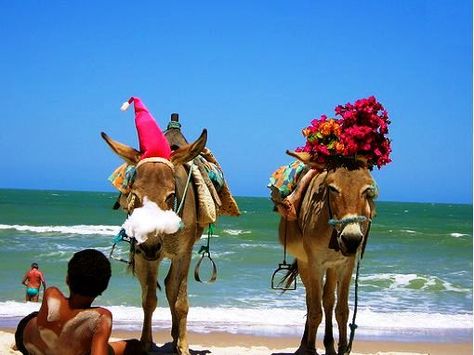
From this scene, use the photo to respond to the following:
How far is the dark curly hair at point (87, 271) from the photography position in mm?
3572

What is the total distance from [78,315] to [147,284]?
308cm

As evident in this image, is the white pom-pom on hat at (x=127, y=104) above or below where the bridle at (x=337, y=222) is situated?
above

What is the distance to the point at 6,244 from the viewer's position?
27.3 meters

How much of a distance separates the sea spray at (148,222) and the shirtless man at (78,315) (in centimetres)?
159

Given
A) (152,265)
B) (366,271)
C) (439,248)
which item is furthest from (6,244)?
(152,265)

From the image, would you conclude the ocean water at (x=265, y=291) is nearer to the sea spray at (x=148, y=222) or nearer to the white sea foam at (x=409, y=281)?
the white sea foam at (x=409, y=281)

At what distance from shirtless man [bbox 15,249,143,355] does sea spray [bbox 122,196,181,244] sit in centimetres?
159

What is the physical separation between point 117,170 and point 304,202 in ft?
6.97

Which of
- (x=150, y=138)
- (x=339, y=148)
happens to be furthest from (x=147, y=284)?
(x=339, y=148)

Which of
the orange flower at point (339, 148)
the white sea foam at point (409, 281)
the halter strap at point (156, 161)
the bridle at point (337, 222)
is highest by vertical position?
the orange flower at point (339, 148)

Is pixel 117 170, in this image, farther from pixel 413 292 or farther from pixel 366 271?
pixel 366 271

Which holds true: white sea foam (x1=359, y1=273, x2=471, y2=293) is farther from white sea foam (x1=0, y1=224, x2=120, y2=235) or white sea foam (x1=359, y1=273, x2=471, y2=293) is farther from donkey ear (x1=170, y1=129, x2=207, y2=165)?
white sea foam (x1=0, y1=224, x2=120, y2=235)

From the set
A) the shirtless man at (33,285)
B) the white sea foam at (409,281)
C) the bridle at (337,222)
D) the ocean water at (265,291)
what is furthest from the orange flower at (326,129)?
the white sea foam at (409,281)

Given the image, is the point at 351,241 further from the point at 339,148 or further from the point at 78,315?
the point at 78,315
